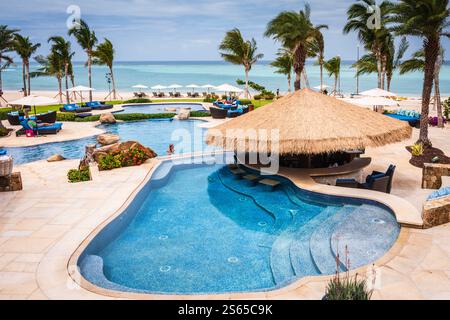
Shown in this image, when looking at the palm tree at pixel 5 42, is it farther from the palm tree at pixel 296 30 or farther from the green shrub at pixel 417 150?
the green shrub at pixel 417 150

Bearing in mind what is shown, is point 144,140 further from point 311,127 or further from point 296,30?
point 296,30

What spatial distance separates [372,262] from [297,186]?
4.78 m

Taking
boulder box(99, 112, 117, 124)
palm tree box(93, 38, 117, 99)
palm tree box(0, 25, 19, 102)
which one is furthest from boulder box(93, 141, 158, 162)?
palm tree box(93, 38, 117, 99)

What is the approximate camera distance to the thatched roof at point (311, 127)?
11.5m

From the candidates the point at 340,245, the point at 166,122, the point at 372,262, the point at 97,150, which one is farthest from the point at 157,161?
the point at 166,122

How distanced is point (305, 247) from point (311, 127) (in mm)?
5077

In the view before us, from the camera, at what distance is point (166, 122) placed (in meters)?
29.5

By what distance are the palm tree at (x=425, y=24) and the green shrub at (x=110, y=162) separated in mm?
12951

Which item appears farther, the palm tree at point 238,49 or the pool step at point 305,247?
the palm tree at point 238,49

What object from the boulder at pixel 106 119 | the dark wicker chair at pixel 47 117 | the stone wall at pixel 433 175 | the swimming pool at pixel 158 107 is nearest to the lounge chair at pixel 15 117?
the dark wicker chair at pixel 47 117

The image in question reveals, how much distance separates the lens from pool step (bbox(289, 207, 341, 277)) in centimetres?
731

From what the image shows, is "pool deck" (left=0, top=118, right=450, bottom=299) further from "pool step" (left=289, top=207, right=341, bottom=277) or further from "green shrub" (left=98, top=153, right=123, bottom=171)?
"pool step" (left=289, top=207, right=341, bottom=277)

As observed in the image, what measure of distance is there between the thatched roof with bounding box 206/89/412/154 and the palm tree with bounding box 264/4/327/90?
19874 mm
